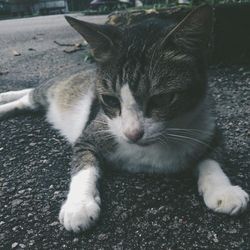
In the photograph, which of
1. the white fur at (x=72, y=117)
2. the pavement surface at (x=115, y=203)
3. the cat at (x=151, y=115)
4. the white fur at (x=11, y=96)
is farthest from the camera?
the white fur at (x=11, y=96)

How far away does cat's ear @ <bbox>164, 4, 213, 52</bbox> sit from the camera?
191 centimetres

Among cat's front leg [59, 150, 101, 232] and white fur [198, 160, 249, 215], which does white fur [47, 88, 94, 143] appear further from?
white fur [198, 160, 249, 215]

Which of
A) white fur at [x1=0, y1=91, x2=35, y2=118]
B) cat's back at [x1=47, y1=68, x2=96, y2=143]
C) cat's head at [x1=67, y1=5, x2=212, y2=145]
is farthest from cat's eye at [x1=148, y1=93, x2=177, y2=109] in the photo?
white fur at [x1=0, y1=91, x2=35, y2=118]

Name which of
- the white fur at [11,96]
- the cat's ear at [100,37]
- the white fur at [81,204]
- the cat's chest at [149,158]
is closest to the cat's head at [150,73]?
the cat's ear at [100,37]

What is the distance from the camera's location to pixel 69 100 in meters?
3.53

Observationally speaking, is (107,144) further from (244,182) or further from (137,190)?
(244,182)

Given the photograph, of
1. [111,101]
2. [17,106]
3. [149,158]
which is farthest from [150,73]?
[17,106]

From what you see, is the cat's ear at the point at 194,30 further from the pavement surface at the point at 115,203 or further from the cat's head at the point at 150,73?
the pavement surface at the point at 115,203

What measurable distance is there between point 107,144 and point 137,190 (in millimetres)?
351

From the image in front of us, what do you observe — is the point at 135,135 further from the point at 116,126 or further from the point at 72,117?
the point at 72,117

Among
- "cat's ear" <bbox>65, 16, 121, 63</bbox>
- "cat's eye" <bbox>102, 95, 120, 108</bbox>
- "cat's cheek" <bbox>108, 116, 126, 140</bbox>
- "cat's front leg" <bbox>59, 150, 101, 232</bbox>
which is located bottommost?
"cat's front leg" <bbox>59, 150, 101, 232</bbox>

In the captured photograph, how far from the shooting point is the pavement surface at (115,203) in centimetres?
181

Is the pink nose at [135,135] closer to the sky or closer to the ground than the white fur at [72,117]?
closer to the sky

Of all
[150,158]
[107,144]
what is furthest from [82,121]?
[150,158]
